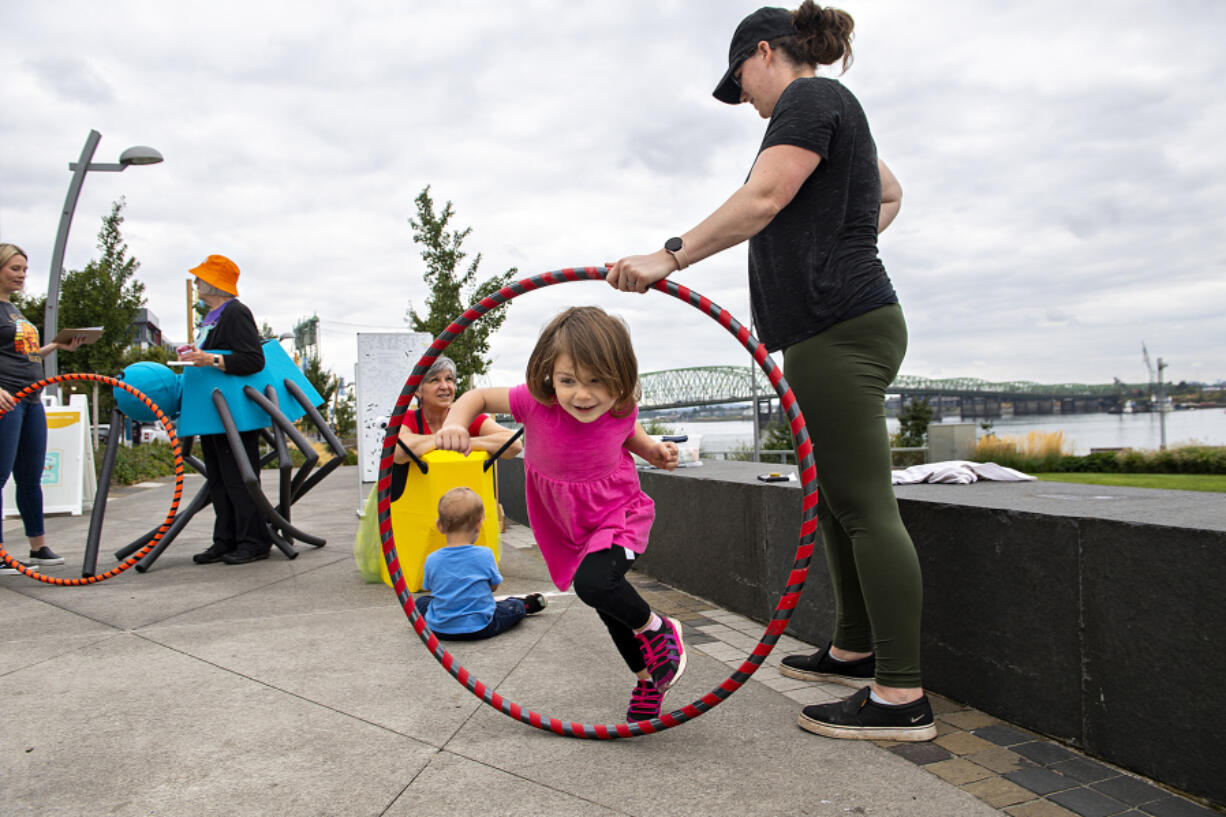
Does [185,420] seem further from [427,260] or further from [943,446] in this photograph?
[943,446]

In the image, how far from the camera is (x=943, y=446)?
77.9 feet

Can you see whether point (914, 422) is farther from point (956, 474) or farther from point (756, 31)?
point (756, 31)

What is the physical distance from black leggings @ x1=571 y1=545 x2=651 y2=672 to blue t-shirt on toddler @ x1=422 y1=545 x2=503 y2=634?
1408 millimetres

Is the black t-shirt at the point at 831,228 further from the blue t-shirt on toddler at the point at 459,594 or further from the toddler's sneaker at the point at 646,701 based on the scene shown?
the blue t-shirt on toddler at the point at 459,594

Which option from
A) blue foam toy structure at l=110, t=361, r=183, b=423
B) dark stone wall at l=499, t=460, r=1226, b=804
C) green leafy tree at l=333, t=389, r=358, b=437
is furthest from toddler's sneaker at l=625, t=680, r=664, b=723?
green leafy tree at l=333, t=389, r=358, b=437

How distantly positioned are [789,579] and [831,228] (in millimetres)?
1214

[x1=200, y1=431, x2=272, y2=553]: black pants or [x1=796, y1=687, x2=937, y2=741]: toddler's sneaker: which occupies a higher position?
[x1=200, y1=431, x2=272, y2=553]: black pants

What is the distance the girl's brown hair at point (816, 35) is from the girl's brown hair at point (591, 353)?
117 cm

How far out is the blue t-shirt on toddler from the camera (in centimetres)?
430

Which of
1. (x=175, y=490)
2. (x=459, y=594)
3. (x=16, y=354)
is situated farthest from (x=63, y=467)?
(x=459, y=594)

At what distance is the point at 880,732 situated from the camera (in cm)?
A: 283

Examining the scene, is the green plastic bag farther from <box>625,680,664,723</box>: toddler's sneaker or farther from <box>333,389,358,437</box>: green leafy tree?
<box>333,389,358,437</box>: green leafy tree

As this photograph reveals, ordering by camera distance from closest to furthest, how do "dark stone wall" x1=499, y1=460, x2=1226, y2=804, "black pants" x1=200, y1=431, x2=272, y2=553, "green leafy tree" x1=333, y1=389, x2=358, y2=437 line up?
"dark stone wall" x1=499, y1=460, x2=1226, y2=804, "black pants" x1=200, y1=431, x2=272, y2=553, "green leafy tree" x1=333, y1=389, x2=358, y2=437

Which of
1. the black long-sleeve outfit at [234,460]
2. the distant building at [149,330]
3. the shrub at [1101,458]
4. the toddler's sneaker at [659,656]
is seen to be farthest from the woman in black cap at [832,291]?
the distant building at [149,330]
